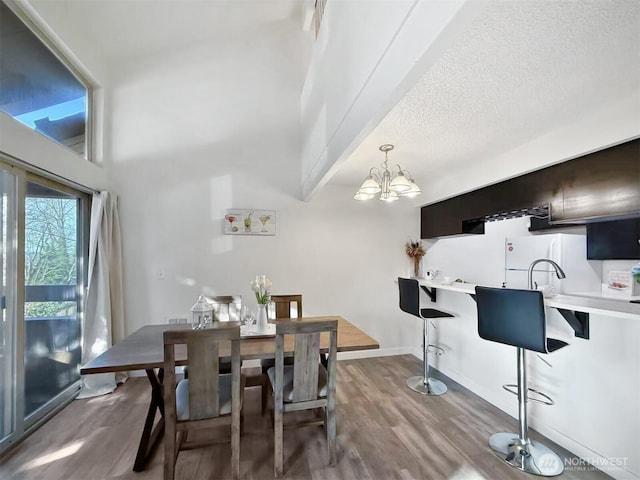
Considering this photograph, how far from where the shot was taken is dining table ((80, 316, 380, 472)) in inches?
69.6

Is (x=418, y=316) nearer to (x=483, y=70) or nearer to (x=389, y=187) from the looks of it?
(x=389, y=187)

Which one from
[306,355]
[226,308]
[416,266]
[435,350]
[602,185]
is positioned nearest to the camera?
[306,355]

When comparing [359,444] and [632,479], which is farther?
[359,444]

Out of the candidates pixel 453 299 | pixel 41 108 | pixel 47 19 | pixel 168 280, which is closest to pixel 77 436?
pixel 168 280

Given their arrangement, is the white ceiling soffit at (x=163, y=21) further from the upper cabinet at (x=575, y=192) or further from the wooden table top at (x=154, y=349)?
the upper cabinet at (x=575, y=192)

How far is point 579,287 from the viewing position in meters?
2.47

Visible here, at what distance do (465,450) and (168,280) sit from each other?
11.1ft

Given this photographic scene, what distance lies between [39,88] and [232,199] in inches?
76.4

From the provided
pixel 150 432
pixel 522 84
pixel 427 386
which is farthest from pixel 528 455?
pixel 150 432

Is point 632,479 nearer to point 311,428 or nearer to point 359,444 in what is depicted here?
point 359,444

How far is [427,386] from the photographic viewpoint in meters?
3.03

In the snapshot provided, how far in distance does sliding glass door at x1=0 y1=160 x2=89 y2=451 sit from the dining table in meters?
0.91

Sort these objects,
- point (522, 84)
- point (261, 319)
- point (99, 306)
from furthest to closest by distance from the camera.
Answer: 1. point (99, 306)
2. point (261, 319)
3. point (522, 84)

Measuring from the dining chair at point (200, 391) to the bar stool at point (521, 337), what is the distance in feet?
5.87
